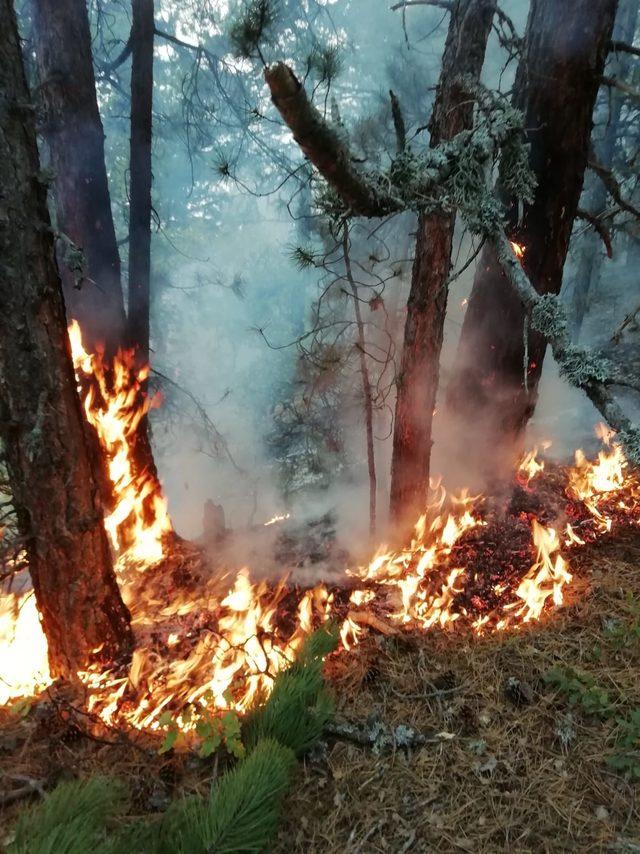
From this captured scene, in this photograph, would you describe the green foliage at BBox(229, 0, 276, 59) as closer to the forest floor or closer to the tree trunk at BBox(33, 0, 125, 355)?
the tree trunk at BBox(33, 0, 125, 355)

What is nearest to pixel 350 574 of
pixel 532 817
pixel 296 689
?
pixel 296 689

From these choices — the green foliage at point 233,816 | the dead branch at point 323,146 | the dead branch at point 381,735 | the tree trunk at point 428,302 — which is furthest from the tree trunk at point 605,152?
the green foliage at point 233,816

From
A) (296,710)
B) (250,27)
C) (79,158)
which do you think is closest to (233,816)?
(296,710)

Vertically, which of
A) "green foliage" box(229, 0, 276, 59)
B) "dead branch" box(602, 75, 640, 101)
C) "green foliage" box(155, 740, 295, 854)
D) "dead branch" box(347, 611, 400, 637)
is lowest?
"dead branch" box(347, 611, 400, 637)

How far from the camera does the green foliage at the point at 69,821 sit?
1.46 m

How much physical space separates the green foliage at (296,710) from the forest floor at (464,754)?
220mm

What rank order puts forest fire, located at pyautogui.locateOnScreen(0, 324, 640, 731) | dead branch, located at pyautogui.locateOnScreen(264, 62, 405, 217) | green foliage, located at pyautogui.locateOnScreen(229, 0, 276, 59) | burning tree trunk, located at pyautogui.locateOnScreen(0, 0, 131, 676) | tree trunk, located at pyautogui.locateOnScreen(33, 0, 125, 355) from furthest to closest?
tree trunk, located at pyautogui.locateOnScreen(33, 0, 125, 355) → green foliage, located at pyautogui.locateOnScreen(229, 0, 276, 59) → forest fire, located at pyautogui.locateOnScreen(0, 324, 640, 731) → burning tree trunk, located at pyautogui.locateOnScreen(0, 0, 131, 676) → dead branch, located at pyautogui.locateOnScreen(264, 62, 405, 217)

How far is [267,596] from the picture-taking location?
4.32m

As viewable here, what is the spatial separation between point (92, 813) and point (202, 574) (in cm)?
340

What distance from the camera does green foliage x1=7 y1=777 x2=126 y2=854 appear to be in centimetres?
146

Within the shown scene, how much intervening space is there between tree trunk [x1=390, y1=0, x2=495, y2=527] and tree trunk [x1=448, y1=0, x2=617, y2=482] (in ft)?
1.58

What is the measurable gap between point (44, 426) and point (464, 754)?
309 centimetres

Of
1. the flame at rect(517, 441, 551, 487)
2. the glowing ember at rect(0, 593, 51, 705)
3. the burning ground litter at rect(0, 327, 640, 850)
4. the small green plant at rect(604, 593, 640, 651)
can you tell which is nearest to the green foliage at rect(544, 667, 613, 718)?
the burning ground litter at rect(0, 327, 640, 850)

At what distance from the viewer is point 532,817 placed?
225 cm
